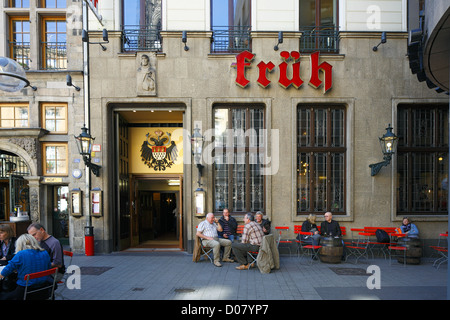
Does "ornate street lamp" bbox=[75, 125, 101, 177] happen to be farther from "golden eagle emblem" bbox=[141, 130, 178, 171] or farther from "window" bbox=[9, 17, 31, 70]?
"window" bbox=[9, 17, 31, 70]

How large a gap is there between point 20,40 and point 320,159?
37.5 ft

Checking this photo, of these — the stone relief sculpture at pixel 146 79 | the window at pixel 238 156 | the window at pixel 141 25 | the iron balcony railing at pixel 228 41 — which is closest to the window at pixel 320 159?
the window at pixel 238 156

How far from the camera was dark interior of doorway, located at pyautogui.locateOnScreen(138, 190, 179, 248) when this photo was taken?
11.4 m

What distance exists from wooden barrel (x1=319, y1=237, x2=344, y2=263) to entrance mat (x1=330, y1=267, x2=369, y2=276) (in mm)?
442

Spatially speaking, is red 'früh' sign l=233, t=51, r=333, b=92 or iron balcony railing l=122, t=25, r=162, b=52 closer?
red 'früh' sign l=233, t=51, r=333, b=92

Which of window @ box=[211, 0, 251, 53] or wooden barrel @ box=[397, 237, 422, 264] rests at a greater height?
window @ box=[211, 0, 251, 53]

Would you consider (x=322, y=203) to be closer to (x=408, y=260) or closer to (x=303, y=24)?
(x=408, y=260)

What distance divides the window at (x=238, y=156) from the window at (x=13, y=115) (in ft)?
21.9

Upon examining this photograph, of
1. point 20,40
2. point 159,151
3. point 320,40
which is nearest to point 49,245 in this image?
point 159,151

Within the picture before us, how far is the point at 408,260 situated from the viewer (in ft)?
26.7

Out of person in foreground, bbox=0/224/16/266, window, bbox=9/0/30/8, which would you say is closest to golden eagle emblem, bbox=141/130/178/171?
person in foreground, bbox=0/224/16/266

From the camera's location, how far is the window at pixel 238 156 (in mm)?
9602
